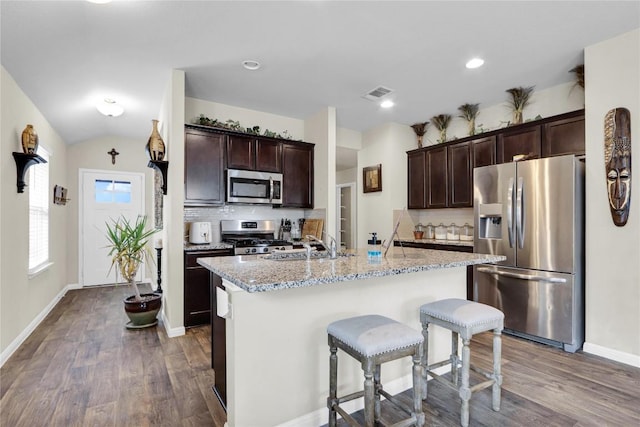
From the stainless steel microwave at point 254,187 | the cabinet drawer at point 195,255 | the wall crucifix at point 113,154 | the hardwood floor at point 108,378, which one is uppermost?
the wall crucifix at point 113,154

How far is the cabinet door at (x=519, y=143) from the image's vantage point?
3.70 metres

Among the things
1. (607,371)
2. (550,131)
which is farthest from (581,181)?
(607,371)

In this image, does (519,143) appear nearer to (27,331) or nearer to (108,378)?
(108,378)

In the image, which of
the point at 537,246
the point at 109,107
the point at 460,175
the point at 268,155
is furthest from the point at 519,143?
the point at 109,107

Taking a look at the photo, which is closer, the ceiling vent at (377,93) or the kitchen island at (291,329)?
the kitchen island at (291,329)

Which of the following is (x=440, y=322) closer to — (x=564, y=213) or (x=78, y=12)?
(x=564, y=213)

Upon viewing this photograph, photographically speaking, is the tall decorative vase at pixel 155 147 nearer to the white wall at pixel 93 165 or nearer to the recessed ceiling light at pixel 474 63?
the white wall at pixel 93 165

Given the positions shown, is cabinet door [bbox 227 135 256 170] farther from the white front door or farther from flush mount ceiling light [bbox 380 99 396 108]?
the white front door

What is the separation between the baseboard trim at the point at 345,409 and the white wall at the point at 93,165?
499 cm

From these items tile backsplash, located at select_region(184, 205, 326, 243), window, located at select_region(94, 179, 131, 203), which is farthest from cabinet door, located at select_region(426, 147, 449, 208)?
window, located at select_region(94, 179, 131, 203)

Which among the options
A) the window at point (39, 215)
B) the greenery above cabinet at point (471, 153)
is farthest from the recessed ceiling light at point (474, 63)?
the window at point (39, 215)

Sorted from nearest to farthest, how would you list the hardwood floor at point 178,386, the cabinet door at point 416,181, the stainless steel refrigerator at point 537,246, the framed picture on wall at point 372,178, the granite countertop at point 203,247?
the hardwood floor at point 178,386 → the stainless steel refrigerator at point 537,246 → the granite countertop at point 203,247 → the cabinet door at point 416,181 → the framed picture on wall at point 372,178

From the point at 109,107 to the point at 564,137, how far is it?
5.19 metres

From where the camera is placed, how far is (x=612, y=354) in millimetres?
2793
